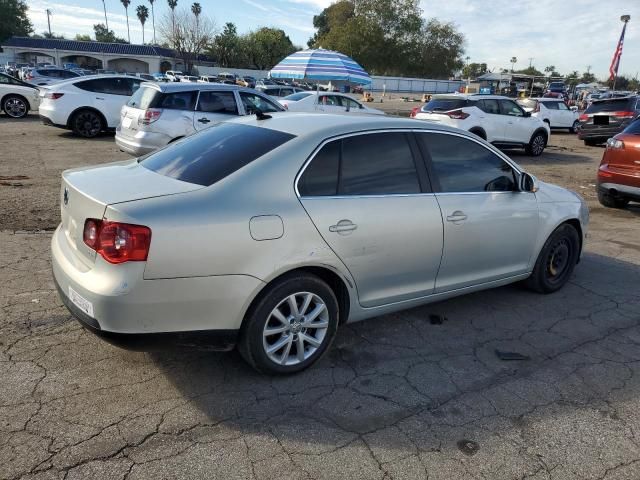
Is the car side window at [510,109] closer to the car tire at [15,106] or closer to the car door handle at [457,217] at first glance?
the car door handle at [457,217]

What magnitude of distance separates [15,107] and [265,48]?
69.2 meters

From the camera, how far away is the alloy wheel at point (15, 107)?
1750 centimetres

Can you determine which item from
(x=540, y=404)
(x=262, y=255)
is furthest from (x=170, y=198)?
(x=540, y=404)

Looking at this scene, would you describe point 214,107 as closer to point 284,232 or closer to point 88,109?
point 88,109

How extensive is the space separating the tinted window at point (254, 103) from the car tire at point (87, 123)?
5.48 m

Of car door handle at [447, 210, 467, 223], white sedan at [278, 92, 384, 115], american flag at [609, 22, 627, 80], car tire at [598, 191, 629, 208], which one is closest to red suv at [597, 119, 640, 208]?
car tire at [598, 191, 629, 208]

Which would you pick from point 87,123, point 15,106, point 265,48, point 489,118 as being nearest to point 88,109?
point 87,123

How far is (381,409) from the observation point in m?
3.05

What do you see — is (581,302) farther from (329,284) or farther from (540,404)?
(329,284)

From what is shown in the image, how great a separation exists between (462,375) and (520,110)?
1250cm

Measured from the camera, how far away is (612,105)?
56.7 ft

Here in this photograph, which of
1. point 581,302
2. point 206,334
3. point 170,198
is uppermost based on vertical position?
point 170,198

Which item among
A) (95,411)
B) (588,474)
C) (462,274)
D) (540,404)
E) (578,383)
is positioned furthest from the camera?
(462,274)

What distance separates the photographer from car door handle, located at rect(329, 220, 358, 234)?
3.25 metres
